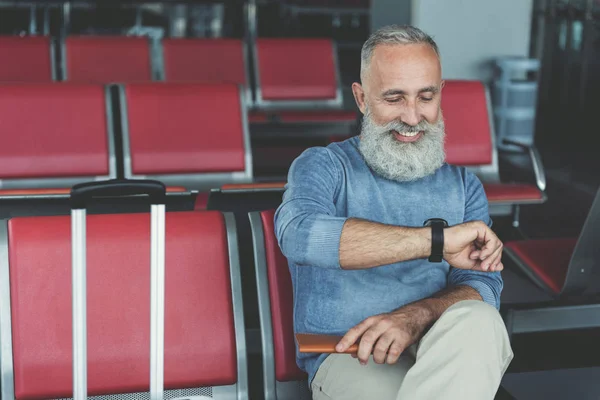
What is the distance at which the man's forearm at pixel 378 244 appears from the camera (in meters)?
1.65

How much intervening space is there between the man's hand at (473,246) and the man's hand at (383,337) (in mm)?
167

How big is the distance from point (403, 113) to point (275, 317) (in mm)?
584

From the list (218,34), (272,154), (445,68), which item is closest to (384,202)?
(272,154)

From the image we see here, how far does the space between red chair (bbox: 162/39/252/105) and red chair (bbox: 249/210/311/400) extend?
11.4 ft

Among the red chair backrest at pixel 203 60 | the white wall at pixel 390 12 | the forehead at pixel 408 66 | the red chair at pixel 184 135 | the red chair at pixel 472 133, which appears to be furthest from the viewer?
the white wall at pixel 390 12

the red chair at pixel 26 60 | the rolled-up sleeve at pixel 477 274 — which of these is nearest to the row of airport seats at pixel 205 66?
the red chair at pixel 26 60

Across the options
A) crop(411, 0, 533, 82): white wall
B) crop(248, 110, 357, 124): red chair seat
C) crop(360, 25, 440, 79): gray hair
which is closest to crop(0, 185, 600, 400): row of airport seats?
crop(360, 25, 440, 79): gray hair

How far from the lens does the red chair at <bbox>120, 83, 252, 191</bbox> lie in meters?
3.60

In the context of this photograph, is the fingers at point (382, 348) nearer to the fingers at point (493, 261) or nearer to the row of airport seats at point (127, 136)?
the fingers at point (493, 261)

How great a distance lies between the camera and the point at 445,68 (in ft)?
23.1

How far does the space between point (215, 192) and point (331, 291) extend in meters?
0.92

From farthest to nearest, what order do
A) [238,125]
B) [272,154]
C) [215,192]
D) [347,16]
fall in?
[347,16] < [272,154] < [238,125] < [215,192]

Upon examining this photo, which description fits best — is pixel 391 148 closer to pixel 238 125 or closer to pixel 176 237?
pixel 176 237

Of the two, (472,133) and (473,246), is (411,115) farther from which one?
(472,133)
